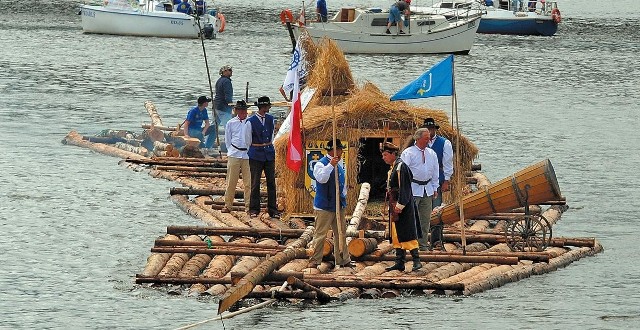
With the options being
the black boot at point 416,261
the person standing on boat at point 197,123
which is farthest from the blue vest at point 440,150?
the person standing on boat at point 197,123

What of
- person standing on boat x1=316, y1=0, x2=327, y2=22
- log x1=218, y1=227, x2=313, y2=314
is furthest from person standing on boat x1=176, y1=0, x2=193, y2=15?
log x1=218, y1=227, x2=313, y2=314

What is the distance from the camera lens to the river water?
21.9 m

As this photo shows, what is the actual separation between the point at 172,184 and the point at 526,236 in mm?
11186

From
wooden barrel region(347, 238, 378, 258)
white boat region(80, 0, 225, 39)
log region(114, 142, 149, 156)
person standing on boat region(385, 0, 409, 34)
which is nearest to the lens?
wooden barrel region(347, 238, 378, 258)

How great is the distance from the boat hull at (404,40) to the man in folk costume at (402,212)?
161 ft

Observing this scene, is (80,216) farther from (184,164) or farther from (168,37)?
(168,37)

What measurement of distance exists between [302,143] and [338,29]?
45928 millimetres

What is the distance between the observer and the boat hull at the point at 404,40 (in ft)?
235

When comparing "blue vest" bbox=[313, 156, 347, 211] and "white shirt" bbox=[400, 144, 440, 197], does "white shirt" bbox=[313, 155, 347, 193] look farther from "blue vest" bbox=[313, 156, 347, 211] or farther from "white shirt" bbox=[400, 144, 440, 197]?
"white shirt" bbox=[400, 144, 440, 197]

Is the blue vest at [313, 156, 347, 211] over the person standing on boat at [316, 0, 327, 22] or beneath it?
over

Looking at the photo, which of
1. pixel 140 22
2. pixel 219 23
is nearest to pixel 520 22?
pixel 219 23

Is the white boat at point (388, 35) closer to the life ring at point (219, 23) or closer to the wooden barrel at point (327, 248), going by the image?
the life ring at point (219, 23)

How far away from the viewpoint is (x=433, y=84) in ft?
78.7

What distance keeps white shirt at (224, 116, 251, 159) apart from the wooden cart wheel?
5266mm
